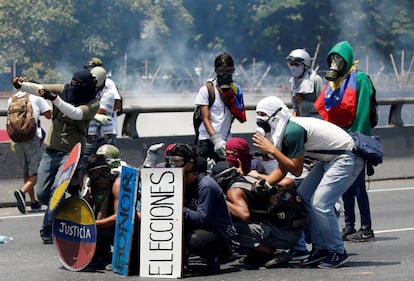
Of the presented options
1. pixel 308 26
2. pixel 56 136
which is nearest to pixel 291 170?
pixel 56 136

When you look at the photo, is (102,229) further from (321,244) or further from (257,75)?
(257,75)

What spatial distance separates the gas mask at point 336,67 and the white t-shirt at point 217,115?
1.34 meters

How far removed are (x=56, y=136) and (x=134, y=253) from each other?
6.81 feet

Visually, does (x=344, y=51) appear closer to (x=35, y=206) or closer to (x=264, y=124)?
Answer: (x=264, y=124)

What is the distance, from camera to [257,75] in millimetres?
59250

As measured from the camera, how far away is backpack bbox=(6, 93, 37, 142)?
12891 millimetres

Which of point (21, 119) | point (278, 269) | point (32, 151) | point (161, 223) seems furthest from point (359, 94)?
point (32, 151)

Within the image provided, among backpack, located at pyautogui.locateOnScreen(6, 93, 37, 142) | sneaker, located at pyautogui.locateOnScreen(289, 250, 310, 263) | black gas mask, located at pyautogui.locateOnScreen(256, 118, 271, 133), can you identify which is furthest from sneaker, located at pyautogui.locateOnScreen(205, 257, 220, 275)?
backpack, located at pyautogui.locateOnScreen(6, 93, 37, 142)

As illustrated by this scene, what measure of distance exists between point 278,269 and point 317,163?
98cm

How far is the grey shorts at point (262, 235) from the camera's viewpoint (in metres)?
8.91

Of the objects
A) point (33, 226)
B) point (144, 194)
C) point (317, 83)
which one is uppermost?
point (317, 83)

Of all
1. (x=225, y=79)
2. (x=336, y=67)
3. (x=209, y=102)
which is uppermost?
(x=336, y=67)

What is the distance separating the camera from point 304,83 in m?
11.1

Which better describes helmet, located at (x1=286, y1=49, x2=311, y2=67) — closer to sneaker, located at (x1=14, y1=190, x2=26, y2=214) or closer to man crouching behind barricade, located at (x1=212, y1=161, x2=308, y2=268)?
man crouching behind barricade, located at (x1=212, y1=161, x2=308, y2=268)
